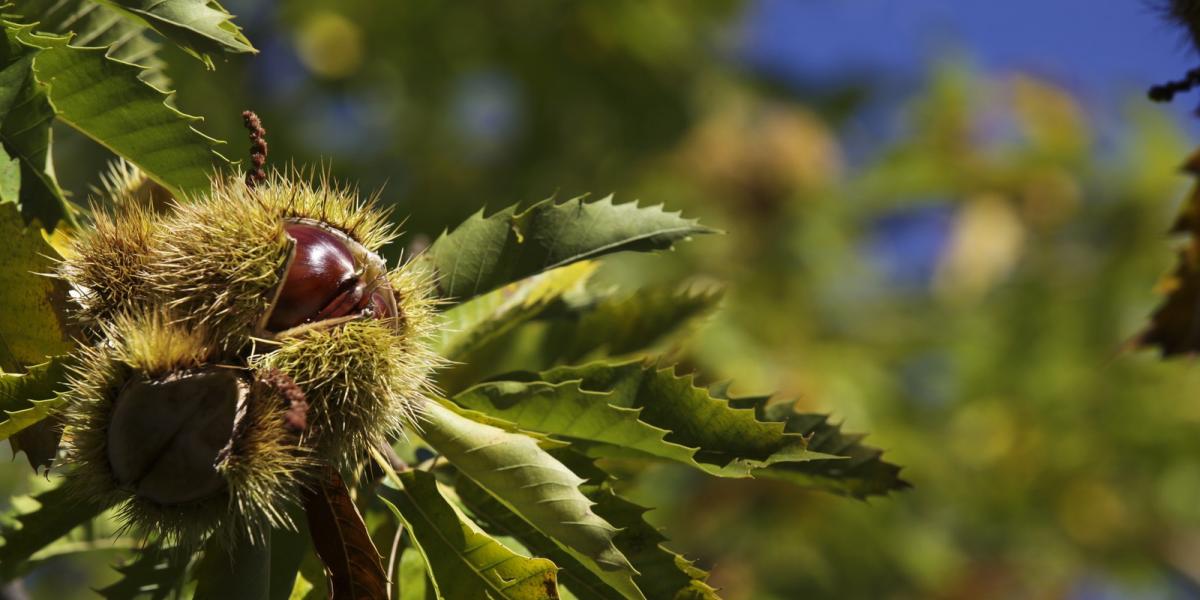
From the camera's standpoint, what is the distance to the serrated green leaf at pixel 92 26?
1.73 meters

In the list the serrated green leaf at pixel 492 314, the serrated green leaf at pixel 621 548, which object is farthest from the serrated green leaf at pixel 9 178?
the serrated green leaf at pixel 621 548

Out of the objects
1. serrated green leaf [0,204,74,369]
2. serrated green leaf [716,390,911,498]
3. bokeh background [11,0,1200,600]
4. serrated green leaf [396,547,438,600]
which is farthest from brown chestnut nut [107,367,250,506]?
bokeh background [11,0,1200,600]

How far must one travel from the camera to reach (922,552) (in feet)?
17.5

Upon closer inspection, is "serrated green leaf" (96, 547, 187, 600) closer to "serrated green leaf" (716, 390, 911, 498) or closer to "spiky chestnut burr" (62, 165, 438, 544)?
"spiky chestnut burr" (62, 165, 438, 544)

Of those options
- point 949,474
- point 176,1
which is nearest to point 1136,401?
point 949,474

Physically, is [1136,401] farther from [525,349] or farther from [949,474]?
[525,349]

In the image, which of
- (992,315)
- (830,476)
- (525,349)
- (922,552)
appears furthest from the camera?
(992,315)

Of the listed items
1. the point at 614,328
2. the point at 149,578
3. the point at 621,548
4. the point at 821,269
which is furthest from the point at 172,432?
the point at 821,269

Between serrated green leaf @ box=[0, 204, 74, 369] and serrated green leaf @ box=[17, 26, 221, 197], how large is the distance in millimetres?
162

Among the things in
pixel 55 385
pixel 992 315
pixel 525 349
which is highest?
pixel 992 315

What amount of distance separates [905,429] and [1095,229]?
95.4 inches

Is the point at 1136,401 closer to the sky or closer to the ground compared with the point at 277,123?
closer to the sky

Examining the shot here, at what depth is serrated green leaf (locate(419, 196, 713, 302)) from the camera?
5.15ft

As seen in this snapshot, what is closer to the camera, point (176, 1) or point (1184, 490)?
point (176, 1)
